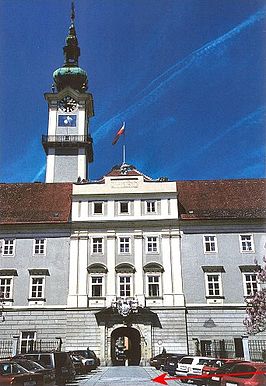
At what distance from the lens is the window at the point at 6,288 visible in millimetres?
31391

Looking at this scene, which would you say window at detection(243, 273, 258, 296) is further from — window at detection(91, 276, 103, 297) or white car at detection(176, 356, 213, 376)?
white car at detection(176, 356, 213, 376)

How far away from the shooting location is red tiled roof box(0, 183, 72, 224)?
33.8m

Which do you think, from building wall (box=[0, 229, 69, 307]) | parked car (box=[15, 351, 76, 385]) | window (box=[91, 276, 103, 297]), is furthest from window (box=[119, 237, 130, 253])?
parked car (box=[15, 351, 76, 385])

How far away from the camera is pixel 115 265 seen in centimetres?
3191

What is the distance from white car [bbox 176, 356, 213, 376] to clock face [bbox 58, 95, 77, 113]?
3612 cm

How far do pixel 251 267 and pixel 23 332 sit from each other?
1576 cm

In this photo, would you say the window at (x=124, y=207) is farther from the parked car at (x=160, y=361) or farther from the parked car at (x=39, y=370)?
the parked car at (x=39, y=370)

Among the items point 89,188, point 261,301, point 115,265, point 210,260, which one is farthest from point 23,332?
point 261,301

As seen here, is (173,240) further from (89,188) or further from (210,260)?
(89,188)

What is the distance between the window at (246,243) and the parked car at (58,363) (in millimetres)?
18133

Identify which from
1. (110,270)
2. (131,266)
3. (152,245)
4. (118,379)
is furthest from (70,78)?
(118,379)

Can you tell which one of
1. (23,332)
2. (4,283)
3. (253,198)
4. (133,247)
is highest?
(253,198)

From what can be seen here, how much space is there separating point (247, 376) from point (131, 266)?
21.4m

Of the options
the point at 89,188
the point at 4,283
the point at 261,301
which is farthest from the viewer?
the point at 89,188
